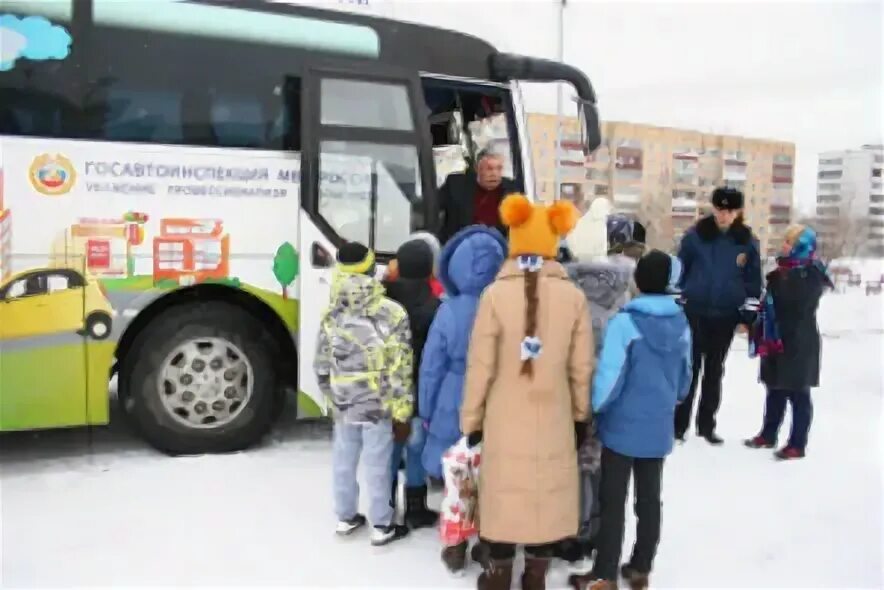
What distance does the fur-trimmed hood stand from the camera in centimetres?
602

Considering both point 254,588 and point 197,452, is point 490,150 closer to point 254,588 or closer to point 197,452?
point 197,452

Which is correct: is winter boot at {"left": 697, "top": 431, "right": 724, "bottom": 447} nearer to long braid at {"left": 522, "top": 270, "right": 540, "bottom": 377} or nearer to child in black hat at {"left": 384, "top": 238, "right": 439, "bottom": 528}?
child in black hat at {"left": 384, "top": 238, "right": 439, "bottom": 528}

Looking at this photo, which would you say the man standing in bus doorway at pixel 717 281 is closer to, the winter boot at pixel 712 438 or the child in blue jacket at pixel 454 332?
the winter boot at pixel 712 438

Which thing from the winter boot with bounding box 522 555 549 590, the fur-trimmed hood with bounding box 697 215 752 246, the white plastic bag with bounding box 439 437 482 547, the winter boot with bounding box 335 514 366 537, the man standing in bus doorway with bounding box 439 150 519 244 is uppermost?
the man standing in bus doorway with bounding box 439 150 519 244

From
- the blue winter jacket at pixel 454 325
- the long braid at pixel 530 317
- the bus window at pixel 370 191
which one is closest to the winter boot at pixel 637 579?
the blue winter jacket at pixel 454 325

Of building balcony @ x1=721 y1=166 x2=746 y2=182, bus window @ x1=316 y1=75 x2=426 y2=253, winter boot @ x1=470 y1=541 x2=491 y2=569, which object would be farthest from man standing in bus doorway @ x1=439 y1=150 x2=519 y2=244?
building balcony @ x1=721 y1=166 x2=746 y2=182

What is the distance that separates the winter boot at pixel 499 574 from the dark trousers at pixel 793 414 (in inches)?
130

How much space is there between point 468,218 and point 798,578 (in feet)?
10.7

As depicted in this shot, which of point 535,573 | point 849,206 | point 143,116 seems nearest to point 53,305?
point 143,116

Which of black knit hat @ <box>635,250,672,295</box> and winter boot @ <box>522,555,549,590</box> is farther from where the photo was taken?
winter boot @ <box>522,555,549,590</box>

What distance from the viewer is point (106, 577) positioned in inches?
148

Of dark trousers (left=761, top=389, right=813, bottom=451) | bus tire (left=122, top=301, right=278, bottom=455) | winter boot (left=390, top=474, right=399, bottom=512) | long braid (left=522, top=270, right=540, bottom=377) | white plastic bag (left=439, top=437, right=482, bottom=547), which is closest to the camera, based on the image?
long braid (left=522, top=270, right=540, bottom=377)

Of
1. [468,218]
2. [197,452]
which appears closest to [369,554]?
[197,452]

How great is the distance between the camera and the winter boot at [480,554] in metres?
3.55
